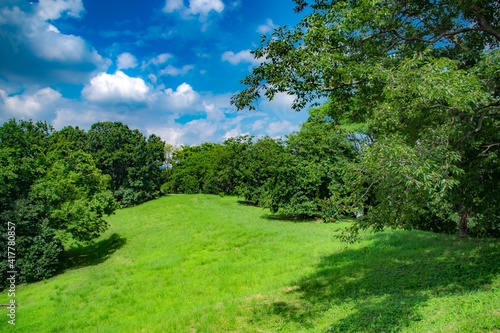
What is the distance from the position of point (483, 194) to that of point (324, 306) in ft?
18.9

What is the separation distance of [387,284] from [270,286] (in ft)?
15.2

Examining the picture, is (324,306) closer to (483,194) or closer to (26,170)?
(483,194)

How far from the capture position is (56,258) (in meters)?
22.1

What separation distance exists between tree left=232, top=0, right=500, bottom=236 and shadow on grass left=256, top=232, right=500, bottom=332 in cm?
201

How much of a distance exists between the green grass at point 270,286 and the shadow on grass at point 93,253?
0.22 m

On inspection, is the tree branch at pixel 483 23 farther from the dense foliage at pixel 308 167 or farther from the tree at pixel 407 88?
the dense foliage at pixel 308 167

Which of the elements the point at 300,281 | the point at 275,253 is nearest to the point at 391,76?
the point at 300,281

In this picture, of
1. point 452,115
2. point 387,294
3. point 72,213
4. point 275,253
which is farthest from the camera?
point 72,213

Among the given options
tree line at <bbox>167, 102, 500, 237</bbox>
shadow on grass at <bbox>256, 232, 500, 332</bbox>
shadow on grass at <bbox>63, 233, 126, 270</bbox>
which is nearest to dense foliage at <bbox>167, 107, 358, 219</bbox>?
tree line at <bbox>167, 102, 500, 237</bbox>

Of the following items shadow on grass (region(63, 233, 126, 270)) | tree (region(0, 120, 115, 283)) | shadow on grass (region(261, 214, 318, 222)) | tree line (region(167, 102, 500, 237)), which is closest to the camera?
tree line (region(167, 102, 500, 237))

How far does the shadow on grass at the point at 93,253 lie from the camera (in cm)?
2473

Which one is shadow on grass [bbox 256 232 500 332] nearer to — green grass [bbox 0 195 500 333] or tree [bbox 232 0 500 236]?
green grass [bbox 0 195 500 333]

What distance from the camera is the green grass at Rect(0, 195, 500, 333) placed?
7.99m

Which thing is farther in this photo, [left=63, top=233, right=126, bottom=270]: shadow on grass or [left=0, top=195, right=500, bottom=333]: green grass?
[left=63, top=233, right=126, bottom=270]: shadow on grass
